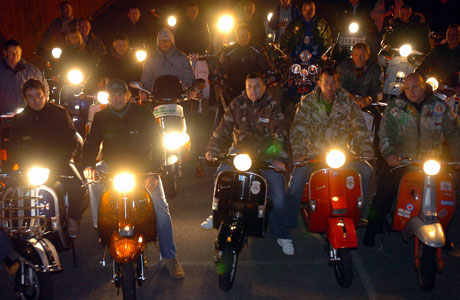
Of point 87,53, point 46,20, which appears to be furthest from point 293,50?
point 46,20

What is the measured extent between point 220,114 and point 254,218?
4065 millimetres

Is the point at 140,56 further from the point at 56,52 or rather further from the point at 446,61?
the point at 446,61

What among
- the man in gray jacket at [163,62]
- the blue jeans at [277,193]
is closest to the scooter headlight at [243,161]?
the blue jeans at [277,193]

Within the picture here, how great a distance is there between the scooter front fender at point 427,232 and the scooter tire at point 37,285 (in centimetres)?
372

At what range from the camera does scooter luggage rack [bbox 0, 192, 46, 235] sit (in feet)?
14.7

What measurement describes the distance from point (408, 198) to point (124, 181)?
304cm

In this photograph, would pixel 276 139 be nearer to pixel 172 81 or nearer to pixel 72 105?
pixel 172 81

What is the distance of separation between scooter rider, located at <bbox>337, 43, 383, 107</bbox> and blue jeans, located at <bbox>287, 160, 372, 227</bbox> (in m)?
2.27

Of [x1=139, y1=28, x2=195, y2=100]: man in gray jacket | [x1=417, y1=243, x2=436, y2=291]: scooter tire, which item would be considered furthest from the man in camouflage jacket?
[x1=139, y1=28, x2=195, y2=100]: man in gray jacket

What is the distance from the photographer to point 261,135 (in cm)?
573

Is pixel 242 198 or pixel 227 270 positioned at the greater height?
pixel 242 198

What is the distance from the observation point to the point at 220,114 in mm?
8867

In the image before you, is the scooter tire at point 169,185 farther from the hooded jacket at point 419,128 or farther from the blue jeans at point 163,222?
the hooded jacket at point 419,128

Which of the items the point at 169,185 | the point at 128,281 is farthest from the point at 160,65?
the point at 128,281
